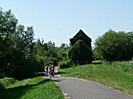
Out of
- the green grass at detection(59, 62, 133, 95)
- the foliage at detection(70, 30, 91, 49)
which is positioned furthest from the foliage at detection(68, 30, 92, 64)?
the green grass at detection(59, 62, 133, 95)

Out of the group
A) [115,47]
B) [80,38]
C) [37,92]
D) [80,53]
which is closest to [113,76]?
[37,92]

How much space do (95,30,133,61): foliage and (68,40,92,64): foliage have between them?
8.91 m

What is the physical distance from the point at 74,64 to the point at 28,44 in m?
20.7

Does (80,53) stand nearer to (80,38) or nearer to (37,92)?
(80,38)

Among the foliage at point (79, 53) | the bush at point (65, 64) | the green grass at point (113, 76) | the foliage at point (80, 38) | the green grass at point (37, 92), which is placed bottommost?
the green grass at point (37, 92)

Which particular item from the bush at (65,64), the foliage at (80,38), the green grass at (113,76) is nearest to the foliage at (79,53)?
the bush at (65,64)

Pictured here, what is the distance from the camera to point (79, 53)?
77750mm

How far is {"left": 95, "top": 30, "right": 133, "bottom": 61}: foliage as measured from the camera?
85438mm

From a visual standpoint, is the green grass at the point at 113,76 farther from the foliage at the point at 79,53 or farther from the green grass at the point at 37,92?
the foliage at the point at 79,53

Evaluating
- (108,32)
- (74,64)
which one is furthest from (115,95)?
(108,32)

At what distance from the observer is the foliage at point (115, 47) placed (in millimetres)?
85438

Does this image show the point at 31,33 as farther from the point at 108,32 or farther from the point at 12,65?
the point at 12,65

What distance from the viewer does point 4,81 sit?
159 ft

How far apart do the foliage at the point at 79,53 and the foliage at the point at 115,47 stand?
29.2ft
